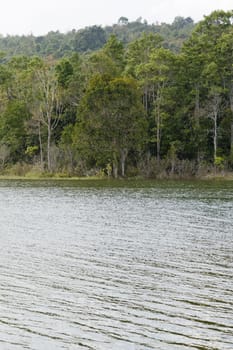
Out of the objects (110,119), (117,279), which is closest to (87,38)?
(110,119)

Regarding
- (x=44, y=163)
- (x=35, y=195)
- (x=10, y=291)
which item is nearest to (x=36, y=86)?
(x=44, y=163)

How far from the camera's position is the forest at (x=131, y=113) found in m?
70.5

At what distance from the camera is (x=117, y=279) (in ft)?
59.6

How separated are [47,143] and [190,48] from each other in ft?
70.9

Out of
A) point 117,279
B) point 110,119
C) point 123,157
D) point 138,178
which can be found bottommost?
point 117,279

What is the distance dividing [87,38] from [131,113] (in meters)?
69.6

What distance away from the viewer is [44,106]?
260ft

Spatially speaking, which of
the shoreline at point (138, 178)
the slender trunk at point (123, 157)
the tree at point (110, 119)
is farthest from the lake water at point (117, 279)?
the slender trunk at point (123, 157)

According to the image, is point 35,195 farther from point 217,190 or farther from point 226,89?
point 226,89

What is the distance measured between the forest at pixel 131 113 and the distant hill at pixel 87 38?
33193 millimetres

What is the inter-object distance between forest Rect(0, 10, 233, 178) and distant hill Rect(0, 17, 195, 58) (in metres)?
33.2

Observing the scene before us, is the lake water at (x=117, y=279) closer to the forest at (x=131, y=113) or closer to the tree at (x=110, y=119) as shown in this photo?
the tree at (x=110, y=119)

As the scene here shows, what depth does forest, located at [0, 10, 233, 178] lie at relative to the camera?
7050 cm

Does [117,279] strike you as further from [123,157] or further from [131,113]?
[123,157]
